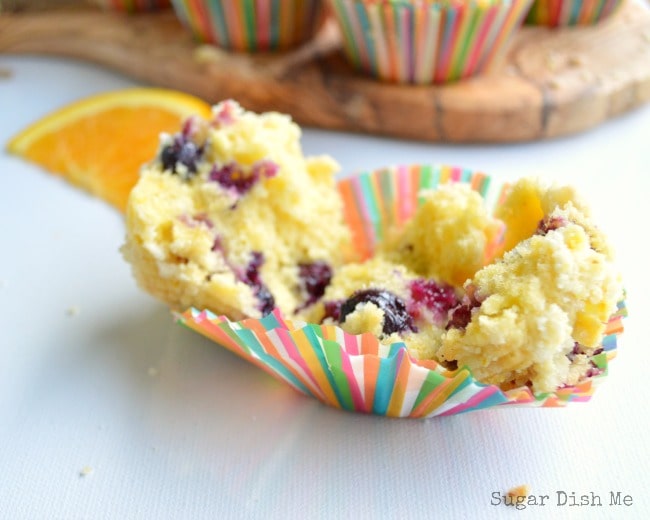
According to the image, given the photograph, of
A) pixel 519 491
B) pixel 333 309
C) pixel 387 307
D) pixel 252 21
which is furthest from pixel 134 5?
pixel 519 491

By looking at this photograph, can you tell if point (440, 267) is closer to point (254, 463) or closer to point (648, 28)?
point (254, 463)

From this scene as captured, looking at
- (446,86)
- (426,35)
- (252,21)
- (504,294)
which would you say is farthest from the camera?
(252,21)

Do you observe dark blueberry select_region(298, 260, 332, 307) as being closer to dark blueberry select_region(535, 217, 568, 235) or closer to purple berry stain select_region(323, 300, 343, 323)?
purple berry stain select_region(323, 300, 343, 323)

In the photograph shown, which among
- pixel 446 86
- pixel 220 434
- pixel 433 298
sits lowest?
pixel 220 434

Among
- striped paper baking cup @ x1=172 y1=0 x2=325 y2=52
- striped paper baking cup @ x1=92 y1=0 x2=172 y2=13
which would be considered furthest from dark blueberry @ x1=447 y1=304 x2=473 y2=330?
striped paper baking cup @ x1=92 y1=0 x2=172 y2=13

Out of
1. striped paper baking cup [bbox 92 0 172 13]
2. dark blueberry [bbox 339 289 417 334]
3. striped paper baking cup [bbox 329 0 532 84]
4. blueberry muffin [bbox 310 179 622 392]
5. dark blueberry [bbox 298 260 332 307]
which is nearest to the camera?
blueberry muffin [bbox 310 179 622 392]

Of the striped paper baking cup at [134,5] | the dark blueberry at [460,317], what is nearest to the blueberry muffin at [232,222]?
the dark blueberry at [460,317]

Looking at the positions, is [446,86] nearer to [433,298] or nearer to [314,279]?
[314,279]
